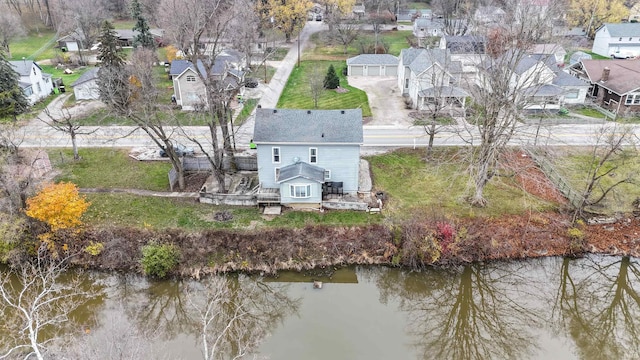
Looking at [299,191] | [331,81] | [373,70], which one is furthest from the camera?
[373,70]

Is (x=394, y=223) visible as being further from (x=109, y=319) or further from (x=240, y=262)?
(x=109, y=319)

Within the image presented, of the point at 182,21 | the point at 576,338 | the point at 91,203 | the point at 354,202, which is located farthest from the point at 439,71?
the point at 91,203

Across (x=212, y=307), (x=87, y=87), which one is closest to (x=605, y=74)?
(x=212, y=307)

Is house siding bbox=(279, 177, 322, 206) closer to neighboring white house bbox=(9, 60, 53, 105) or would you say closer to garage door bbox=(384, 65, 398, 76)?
garage door bbox=(384, 65, 398, 76)

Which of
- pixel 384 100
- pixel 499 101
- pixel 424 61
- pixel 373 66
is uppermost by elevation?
pixel 499 101

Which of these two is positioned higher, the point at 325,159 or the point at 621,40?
the point at 621,40

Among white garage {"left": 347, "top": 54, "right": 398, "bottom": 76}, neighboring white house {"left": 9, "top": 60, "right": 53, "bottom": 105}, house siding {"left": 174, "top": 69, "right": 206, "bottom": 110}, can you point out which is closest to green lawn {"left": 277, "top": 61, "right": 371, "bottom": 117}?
white garage {"left": 347, "top": 54, "right": 398, "bottom": 76}

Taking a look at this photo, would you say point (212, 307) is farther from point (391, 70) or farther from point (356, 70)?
point (391, 70)
